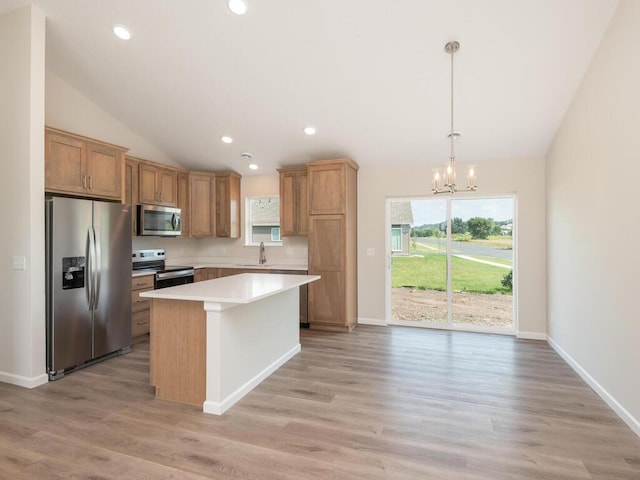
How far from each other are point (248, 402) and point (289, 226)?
123 inches

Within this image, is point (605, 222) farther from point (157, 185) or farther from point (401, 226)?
point (157, 185)

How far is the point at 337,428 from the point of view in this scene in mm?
2432

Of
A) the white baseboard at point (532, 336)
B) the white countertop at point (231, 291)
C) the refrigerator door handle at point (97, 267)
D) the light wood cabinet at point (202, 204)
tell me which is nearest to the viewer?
the white countertop at point (231, 291)

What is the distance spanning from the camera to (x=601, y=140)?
9.62ft

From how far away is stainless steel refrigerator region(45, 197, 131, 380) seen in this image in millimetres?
3264

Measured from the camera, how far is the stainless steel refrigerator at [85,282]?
3.26 metres

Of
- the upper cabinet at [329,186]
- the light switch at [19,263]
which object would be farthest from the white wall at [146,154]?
the light switch at [19,263]

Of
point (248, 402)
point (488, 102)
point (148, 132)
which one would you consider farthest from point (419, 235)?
point (148, 132)

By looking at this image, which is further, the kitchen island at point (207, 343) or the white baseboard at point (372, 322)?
the white baseboard at point (372, 322)

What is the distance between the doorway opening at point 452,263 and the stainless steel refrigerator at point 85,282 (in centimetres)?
363

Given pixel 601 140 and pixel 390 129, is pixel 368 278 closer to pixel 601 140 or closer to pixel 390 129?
pixel 390 129

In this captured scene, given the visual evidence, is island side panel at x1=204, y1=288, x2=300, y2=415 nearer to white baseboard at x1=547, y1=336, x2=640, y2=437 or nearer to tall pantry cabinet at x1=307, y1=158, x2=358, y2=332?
tall pantry cabinet at x1=307, y1=158, x2=358, y2=332

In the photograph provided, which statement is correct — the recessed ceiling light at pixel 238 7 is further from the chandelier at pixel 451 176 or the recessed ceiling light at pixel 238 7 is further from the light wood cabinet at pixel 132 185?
the light wood cabinet at pixel 132 185

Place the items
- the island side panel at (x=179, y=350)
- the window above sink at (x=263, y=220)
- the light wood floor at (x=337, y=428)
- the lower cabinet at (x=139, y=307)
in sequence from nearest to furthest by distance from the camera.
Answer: the light wood floor at (x=337, y=428) → the island side panel at (x=179, y=350) → the lower cabinet at (x=139, y=307) → the window above sink at (x=263, y=220)
